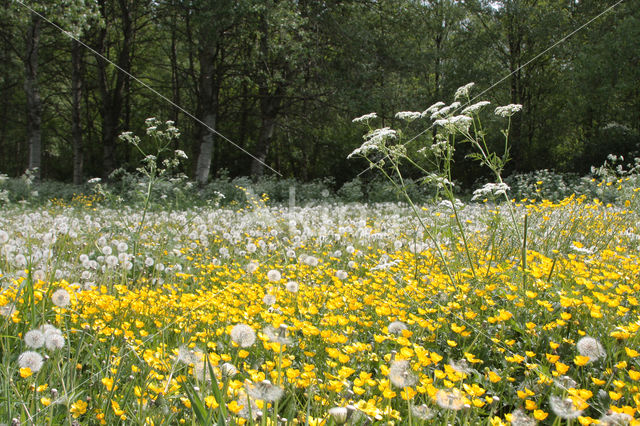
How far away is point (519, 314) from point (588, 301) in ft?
1.24

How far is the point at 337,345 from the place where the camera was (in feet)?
7.14

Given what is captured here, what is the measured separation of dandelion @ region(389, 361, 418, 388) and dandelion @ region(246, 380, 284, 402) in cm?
35

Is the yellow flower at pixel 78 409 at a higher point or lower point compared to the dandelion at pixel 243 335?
lower

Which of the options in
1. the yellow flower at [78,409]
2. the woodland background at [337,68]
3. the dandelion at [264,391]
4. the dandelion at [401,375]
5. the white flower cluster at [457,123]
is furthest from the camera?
the woodland background at [337,68]

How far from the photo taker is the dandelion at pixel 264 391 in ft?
3.90

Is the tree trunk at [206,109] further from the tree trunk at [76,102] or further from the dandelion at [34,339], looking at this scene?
the dandelion at [34,339]

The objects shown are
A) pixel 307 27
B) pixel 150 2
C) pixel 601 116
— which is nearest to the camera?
pixel 307 27

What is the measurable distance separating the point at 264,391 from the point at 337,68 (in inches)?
596

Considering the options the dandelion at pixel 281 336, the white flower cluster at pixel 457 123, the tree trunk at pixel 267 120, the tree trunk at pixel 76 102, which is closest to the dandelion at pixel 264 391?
the dandelion at pixel 281 336

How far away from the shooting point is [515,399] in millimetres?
1939

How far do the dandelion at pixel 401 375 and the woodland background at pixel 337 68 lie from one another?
12.0 m

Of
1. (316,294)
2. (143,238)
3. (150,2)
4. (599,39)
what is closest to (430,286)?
(316,294)

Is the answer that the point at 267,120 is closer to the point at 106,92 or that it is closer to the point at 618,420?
the point at 106,92

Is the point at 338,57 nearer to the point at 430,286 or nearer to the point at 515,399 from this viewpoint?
the point at 430,286
